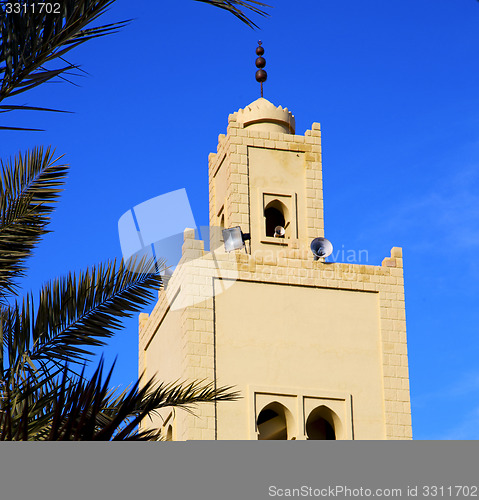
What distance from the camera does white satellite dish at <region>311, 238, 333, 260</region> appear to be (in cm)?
2473

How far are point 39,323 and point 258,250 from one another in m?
17.5

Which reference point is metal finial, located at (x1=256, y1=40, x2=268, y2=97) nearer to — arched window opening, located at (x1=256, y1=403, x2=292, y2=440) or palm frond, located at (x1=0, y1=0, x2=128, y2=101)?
arched window opening, located at (x1=256, y1=403, x2=292, y2=440)

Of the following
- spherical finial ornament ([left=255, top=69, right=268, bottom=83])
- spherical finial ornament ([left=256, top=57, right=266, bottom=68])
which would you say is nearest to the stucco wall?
spherical finial ornament ([left=255, top=69, right=268, bottom=83])

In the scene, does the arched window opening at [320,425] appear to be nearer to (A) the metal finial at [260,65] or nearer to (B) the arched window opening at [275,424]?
(B) the arched window opening at [275,424]

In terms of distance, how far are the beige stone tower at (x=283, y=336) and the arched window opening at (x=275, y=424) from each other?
1.1 inches

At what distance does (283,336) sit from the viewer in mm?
23906

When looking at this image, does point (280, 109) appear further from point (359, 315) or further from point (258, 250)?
point (359, 315)

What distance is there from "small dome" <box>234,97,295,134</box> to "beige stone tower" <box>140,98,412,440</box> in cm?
→ 195

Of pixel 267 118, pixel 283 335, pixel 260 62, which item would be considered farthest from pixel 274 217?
pixel 260 62

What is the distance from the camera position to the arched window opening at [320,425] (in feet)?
78.2

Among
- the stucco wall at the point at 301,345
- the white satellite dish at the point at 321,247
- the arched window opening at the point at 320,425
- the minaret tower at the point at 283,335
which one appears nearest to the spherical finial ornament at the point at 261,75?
the minaret tower at the point at 283,335

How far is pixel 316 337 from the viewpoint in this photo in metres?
24.1

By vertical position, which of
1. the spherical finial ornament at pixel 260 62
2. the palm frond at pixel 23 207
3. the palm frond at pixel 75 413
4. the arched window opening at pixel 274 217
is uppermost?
the spherical finial ornament at pixel 260 62
